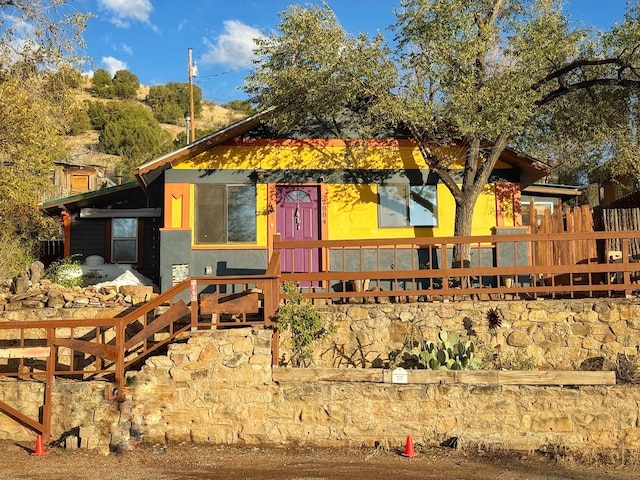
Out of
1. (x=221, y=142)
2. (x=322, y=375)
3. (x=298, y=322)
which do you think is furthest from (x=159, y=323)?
(x=221, y=142)

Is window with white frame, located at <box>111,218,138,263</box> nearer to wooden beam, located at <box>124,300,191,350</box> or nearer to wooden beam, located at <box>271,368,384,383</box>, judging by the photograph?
wooden beam, located at <box>124,300,191,350</box>

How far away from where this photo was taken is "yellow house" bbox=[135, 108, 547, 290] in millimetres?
13188

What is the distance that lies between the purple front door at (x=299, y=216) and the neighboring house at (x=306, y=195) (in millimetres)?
23

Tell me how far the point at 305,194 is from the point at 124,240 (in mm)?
6257

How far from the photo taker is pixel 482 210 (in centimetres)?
1352

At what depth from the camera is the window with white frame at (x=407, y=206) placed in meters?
13.5

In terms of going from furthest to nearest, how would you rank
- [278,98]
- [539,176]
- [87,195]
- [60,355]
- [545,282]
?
[87,195]
[539,176]
[278,98]
[545,282]
[60,355]

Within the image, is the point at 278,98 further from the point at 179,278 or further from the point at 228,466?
the point at 228,466

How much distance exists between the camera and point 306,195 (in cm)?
1354

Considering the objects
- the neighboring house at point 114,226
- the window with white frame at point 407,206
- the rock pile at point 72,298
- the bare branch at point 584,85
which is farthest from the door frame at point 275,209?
the bare branch at point 584,85

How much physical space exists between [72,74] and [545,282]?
10184mm

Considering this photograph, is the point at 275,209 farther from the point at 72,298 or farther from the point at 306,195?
the point at 72,298

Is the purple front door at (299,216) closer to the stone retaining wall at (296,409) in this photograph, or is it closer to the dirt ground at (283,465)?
the stone retaining wall at (296,409)

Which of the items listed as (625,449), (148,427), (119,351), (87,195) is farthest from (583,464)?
(87,195)
